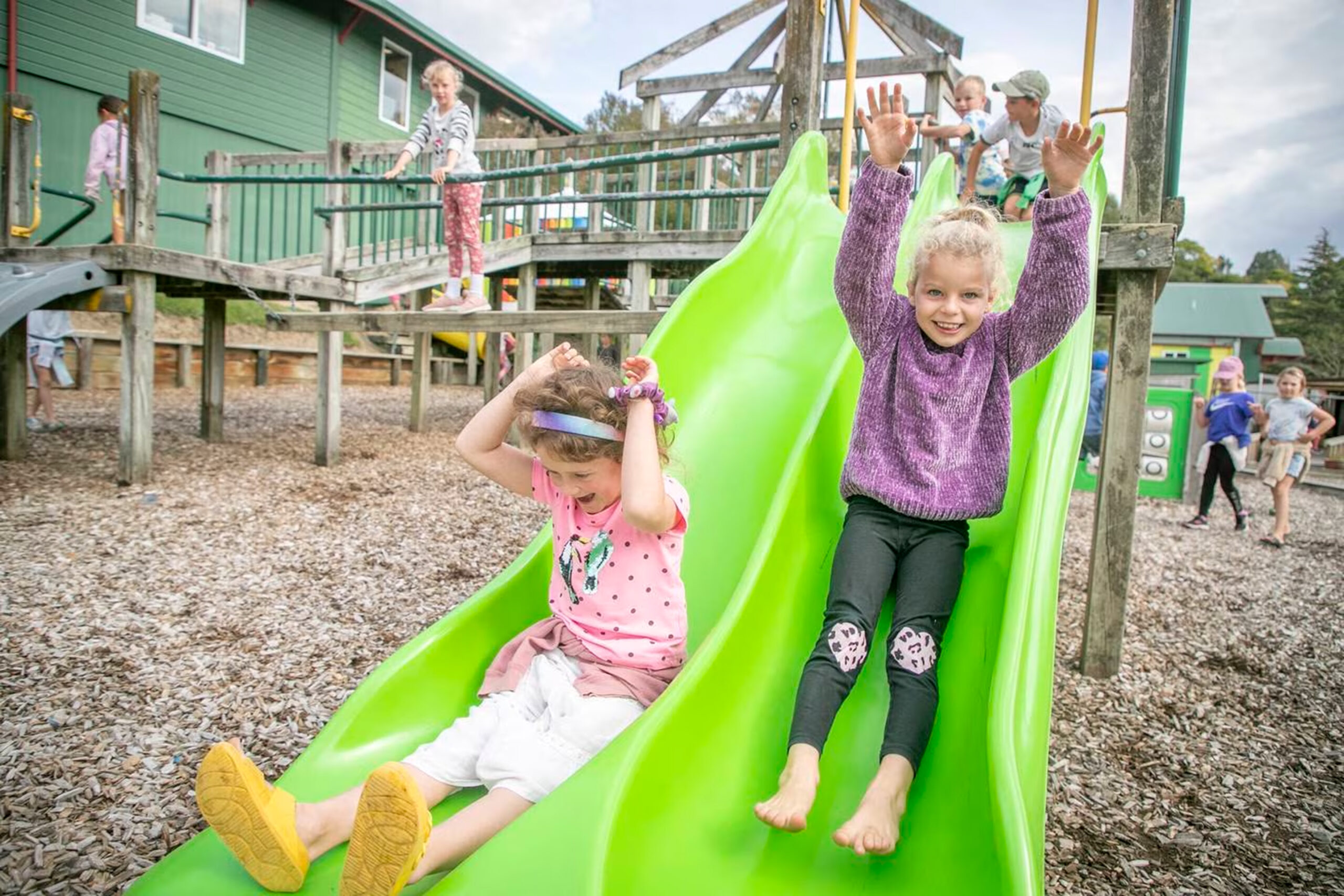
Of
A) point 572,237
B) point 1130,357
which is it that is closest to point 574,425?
point 1130,357

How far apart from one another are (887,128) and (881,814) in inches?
65.6

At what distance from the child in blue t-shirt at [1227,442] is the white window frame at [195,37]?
1349cm

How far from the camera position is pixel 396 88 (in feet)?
52.6

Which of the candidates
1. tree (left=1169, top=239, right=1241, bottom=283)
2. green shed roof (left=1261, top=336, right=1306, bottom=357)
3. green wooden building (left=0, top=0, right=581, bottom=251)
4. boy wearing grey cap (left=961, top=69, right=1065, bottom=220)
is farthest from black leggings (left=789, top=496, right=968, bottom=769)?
tree (left=1169, top=239, right=1241, bottom=283)

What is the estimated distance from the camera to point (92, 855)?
6.48 feet

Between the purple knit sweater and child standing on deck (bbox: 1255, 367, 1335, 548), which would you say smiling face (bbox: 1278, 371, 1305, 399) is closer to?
child standing on deck (bbox: 1255, 367, 1335, 548)

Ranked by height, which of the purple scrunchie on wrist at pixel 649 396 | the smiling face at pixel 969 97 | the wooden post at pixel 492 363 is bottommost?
the purple scrunchie on wrist at pixel 649 396

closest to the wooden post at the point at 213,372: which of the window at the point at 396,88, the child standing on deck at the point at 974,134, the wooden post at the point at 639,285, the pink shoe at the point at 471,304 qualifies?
the pink shoe at the point at 471,304

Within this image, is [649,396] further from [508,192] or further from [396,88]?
[396,88]

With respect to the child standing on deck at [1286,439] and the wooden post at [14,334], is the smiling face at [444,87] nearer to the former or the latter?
the wooden post at [14,334]

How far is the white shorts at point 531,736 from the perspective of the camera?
1682 mm

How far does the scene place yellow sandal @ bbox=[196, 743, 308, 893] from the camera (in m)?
1.51

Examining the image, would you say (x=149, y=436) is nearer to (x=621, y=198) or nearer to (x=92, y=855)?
(x=621, y=198)

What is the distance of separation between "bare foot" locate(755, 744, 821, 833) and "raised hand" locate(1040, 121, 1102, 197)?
1.49 metres
